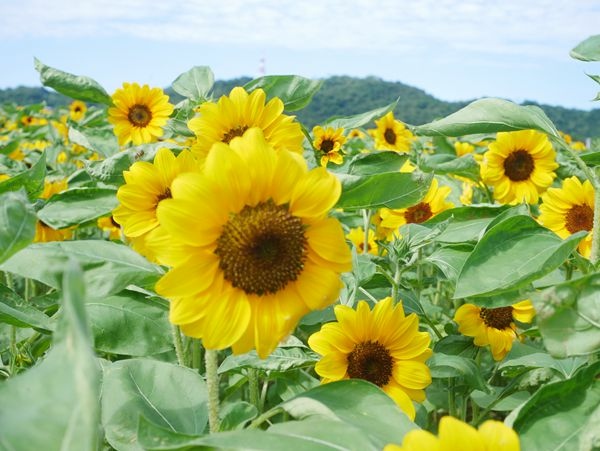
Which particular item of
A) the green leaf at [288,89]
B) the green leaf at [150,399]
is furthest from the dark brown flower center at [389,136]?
the green leaf at [150,399]

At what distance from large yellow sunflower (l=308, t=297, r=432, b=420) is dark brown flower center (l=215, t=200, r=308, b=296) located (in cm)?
50

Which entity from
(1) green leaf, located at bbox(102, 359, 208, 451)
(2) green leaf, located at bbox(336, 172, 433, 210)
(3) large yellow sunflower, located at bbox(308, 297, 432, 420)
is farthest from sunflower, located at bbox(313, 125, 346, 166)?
(1) green leaf, located at bbox(102, 359, 208, 451)

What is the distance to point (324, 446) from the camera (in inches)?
29.2

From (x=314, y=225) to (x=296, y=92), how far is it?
79cm

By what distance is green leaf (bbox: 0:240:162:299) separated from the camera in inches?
39.3

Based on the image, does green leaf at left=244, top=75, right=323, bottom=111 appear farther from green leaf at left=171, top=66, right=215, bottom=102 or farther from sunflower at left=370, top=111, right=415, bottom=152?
sunflower at left=370, top=111, right=415, bottom=152

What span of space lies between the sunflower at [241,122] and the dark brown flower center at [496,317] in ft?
2.53

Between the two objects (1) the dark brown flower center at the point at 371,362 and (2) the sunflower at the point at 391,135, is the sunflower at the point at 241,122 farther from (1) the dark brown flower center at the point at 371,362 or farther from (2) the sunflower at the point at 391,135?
(2) the sunflower at the point at 391,135

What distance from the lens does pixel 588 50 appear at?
51.7 inches

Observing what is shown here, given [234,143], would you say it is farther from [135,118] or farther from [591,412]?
[135,118]

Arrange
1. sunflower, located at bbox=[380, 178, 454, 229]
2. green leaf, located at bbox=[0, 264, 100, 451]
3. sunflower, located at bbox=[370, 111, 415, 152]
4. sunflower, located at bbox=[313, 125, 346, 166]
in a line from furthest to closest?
sunflower, located at bbox=[370, 111, 415, 152]
sunflower, located at bbox=[380, 178, 454, 229]
sunflower, located at bbox=[313, 125, 346, 166]
green leaf, located at bbox=[0, 264, 100, 451]

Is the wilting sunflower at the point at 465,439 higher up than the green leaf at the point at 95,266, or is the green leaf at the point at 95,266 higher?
the wilting sunflower at the point at 465,439

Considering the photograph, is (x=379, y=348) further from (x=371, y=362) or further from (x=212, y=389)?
(x=212, y=389)

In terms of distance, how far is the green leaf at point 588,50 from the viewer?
1301 millimetres
